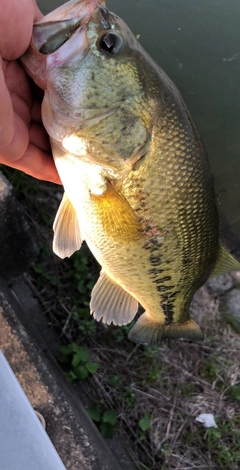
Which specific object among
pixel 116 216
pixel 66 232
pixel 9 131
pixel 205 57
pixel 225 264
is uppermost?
pixel 9 131

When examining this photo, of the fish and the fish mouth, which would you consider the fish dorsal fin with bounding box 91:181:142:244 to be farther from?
the fish mouth

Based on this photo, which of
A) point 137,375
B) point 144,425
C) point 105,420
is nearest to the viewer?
point 105,420

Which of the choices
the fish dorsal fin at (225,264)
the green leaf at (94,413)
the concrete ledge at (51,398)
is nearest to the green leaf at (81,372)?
the green leaf at (94,413)

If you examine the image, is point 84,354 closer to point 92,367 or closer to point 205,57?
point 92,367

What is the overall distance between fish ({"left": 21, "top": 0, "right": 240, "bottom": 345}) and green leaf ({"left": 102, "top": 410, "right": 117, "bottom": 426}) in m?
1.14

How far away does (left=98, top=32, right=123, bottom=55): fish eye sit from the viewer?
1.43 metres

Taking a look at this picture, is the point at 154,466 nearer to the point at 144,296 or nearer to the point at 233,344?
the point at 233,344

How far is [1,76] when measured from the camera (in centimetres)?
132

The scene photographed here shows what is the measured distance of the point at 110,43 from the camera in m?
1.45

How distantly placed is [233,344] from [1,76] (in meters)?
2.68

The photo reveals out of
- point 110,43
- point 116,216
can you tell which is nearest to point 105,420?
point 116,216

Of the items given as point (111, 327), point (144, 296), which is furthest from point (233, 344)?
point (144, 296)

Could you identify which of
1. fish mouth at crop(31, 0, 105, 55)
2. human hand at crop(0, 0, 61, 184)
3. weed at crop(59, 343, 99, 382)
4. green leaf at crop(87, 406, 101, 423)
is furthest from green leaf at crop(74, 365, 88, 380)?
fish mouth at crop(31, 0, 105, 55)

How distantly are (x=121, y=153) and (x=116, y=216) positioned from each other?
239 millimetres
